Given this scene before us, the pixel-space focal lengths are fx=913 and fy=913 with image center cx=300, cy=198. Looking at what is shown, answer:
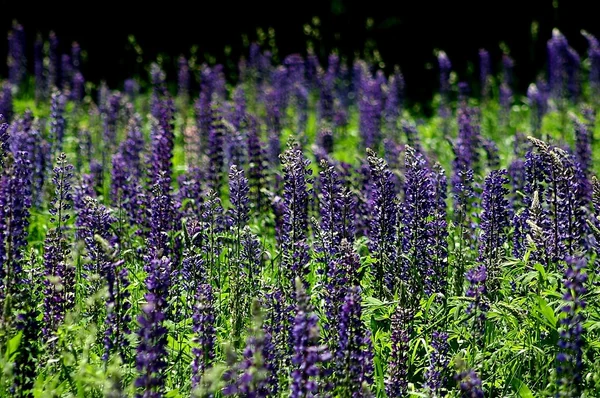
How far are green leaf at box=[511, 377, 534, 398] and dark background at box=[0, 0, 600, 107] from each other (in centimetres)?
1314

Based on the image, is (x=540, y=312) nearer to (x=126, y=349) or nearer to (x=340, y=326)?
(x=340, y=326)

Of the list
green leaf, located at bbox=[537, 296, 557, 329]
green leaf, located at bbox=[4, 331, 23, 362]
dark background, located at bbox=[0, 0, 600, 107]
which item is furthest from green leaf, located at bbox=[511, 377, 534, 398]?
dark background, located at bbox=[0, 0, 600, 107]

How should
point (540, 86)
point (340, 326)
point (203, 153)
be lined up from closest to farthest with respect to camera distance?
point (340, 326) < point (203, 153) < point (540, 86)

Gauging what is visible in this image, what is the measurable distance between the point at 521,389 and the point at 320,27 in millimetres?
14099

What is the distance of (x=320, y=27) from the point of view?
17734 mm

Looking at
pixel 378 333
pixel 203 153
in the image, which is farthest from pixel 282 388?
pixel 203 153

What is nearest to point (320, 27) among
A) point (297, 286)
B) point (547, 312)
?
point (547, 312)

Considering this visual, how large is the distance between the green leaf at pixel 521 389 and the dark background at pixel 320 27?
13.1m

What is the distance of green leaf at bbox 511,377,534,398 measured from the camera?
427cm

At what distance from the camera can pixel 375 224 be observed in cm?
541

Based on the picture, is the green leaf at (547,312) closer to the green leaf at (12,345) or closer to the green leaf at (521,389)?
the green leaf at (521,389)

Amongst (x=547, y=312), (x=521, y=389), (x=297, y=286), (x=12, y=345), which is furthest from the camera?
(x=547, y=312)

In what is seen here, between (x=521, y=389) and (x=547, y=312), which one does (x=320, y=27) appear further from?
(x=521, y=389)

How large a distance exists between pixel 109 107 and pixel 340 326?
672 centimetres
